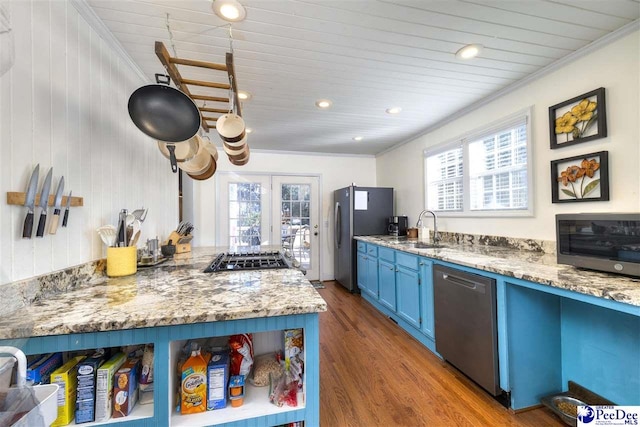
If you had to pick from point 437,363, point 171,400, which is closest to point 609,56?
point 437,363

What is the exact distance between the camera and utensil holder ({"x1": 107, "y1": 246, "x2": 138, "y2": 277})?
1.40 meters

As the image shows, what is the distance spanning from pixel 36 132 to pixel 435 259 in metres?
2.50

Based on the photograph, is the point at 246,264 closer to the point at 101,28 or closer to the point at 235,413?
the point at 235,413

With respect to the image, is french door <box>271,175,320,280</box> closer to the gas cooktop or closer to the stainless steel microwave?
the gas cooktop

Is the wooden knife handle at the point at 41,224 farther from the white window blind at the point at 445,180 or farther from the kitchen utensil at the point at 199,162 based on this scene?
the white window blind at the point at 445,180

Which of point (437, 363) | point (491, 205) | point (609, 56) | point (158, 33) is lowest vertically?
point (437, 363)

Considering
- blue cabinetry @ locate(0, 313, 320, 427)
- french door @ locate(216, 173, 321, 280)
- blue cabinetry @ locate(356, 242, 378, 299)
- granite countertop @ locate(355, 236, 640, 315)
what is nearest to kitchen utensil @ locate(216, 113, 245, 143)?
blue cabinetry @ locate(0, 313, 320, 427)

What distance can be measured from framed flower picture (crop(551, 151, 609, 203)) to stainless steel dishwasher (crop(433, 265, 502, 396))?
921 mm

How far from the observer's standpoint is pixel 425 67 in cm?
197

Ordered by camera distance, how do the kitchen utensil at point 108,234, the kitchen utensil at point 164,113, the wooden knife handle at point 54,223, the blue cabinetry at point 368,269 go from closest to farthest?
the wooden knife handle at point 54,223, the kitchen utensil at point 164,113, the kitchen utensil at point 108,234, the blue cabinetry at point 368,269

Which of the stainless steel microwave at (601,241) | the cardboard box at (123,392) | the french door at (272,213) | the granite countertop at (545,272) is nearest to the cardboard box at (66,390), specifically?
the cardboard box at (123,392)

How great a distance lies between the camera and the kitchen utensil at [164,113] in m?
1.31

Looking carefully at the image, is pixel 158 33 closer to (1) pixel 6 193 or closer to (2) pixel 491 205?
(1) pixel 6 193

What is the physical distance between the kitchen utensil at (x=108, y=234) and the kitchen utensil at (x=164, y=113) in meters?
0.59
